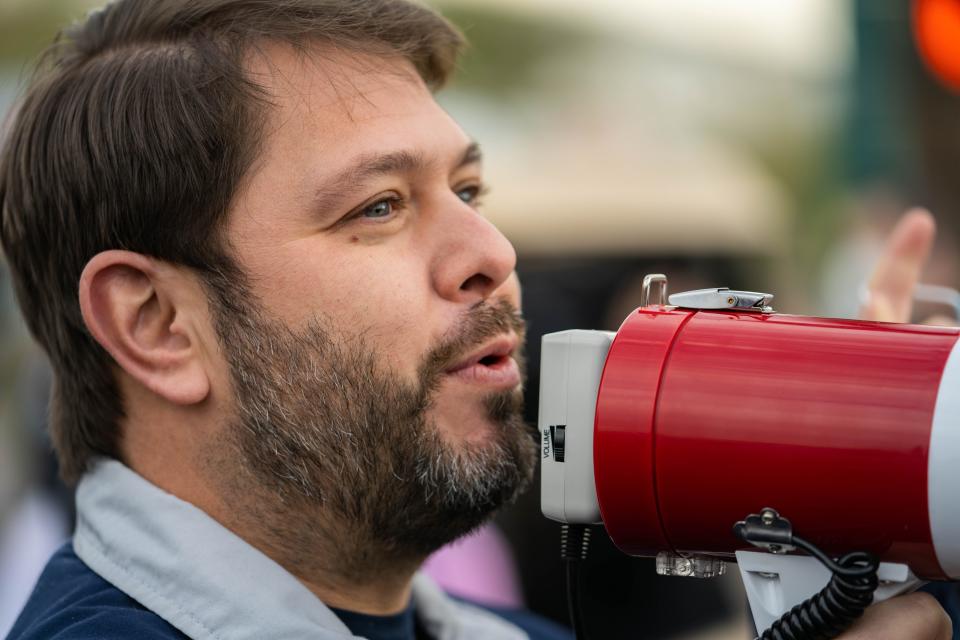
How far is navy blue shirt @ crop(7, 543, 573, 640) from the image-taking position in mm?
1915

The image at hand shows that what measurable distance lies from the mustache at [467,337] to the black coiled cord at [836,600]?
0.68m

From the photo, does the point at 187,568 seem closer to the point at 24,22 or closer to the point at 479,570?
the point at 479,570

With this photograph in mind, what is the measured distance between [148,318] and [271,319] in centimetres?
25

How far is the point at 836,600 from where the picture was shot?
1.66 meters

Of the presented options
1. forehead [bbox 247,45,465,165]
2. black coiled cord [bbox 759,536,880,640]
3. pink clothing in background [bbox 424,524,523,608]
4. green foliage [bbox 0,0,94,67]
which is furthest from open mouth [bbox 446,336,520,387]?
green foliage [bbox 0,0,94,67]

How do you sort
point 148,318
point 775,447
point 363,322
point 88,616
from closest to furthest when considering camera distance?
point 775,447 → point 88,616 → point 363,322 → point 148,318

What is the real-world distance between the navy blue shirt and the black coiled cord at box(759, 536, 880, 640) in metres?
0.82

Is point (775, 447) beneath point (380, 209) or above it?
beneath

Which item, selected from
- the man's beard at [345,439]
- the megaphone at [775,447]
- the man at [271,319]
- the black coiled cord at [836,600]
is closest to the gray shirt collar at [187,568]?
the man at [271,319]

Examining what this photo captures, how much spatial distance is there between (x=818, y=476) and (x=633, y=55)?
62.8 feet

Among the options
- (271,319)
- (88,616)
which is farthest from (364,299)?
(88,616)

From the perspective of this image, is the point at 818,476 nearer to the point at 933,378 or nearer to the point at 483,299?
the point at 933,378

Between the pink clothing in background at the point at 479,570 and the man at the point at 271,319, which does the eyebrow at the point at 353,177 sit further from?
the pink clothing in background at the point at 479,570

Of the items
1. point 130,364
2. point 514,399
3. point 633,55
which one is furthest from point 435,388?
point 633,55
